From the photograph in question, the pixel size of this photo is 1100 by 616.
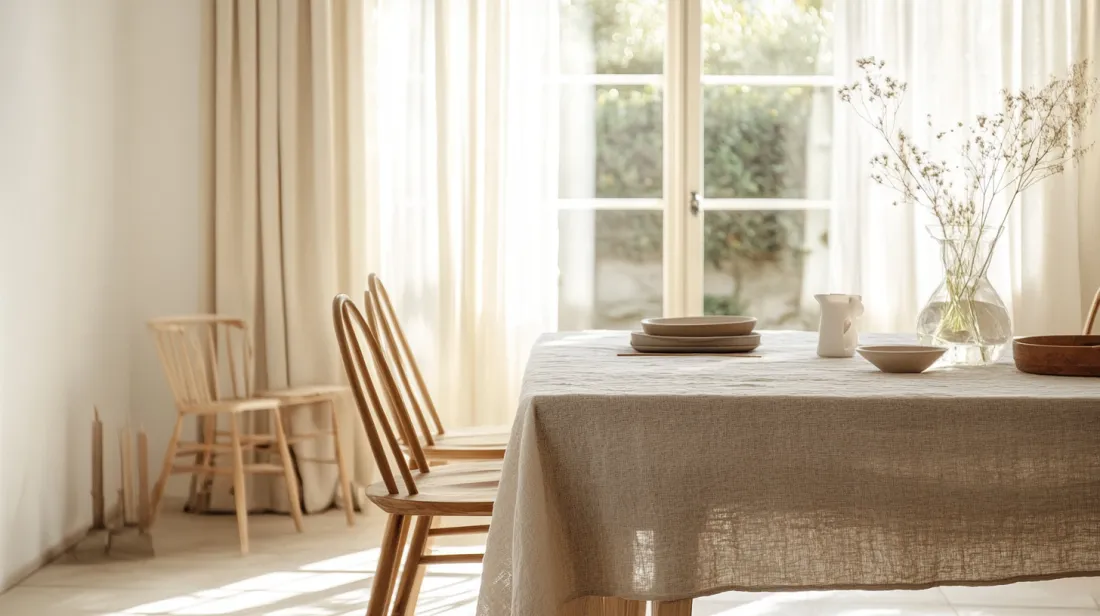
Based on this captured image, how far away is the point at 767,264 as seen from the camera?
425cm

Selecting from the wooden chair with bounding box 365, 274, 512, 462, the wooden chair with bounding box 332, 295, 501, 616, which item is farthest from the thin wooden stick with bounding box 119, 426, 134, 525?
the wooden chair with bounding box 332, 295, 501, 616

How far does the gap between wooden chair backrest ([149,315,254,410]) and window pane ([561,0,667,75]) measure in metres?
1.58

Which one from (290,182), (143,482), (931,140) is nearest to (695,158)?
(931,140)

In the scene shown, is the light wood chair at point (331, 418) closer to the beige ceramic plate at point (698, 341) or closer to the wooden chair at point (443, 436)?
the wooden chair at point (443, 436)

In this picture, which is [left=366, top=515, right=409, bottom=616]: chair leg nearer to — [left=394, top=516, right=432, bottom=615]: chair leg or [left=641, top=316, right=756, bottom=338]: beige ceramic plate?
[left=394, top=516, right=432, bottom=615]: chair leg

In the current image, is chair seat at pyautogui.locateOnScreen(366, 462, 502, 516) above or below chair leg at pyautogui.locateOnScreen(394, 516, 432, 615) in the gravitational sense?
above

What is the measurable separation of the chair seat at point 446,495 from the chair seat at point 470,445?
25 cm

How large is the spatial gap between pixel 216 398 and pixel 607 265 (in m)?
1.52

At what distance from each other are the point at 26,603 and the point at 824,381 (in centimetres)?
233

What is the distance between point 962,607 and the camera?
2.88 meters

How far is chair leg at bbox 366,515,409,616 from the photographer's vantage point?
2.14 meters

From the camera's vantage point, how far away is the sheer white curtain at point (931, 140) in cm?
401

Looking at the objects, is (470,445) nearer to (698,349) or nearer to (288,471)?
(698,349)

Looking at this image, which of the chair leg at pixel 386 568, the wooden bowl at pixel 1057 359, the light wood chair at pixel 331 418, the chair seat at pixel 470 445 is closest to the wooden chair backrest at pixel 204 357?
the light wood chair at pixel 331 418
